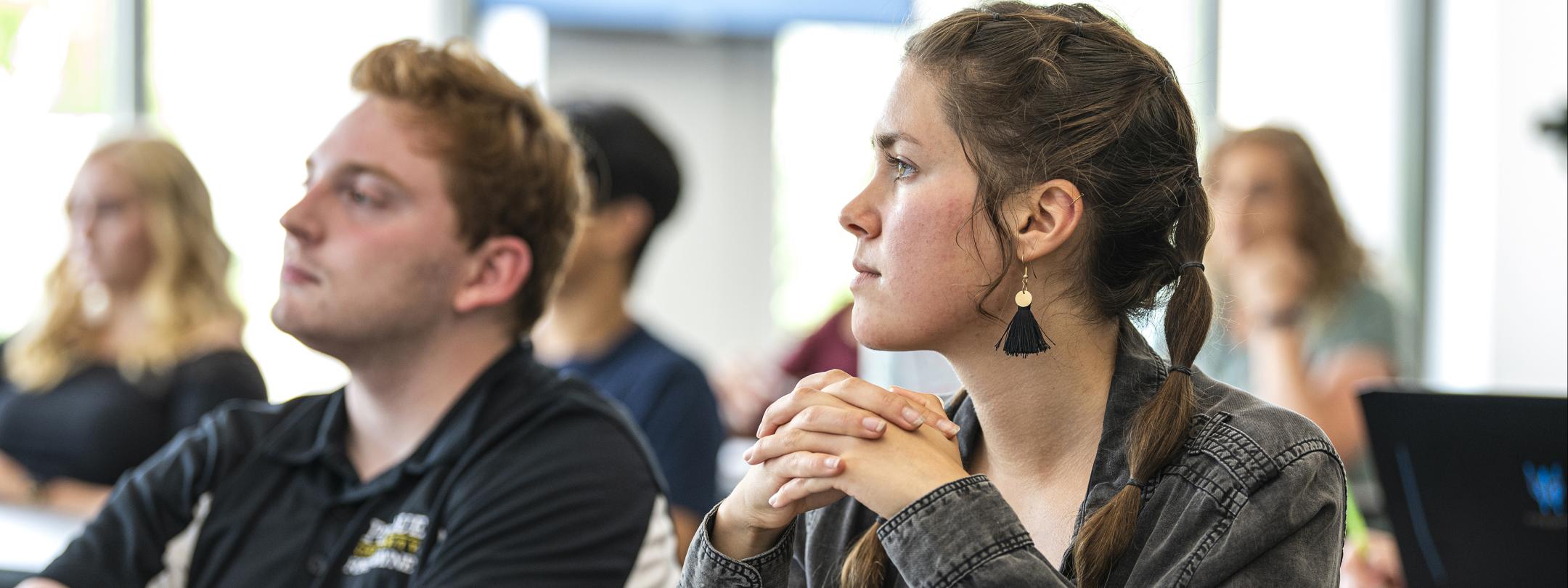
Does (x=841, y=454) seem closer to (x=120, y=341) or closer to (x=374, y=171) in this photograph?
(x=374, y=171)

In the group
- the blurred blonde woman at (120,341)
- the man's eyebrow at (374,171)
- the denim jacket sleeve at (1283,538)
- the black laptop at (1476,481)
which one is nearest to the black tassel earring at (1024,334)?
the denim jacket sleeve at (1283,538)

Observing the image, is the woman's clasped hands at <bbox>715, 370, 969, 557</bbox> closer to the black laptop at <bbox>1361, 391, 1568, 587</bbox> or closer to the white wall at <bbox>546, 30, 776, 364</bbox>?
the black laptop at <bbox>1361, 391, 1568, 587</bbox>

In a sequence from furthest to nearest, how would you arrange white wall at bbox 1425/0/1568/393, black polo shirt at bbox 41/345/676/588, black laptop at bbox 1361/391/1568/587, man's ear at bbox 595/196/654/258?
white wall at bbox 1425/0/1568/393, man's ear at bbox 595/196/654/258, black polo shirt at bbox 41/345/676/588, black laptop at bbox 1361/391/1568/587

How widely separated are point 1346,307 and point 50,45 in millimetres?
4332

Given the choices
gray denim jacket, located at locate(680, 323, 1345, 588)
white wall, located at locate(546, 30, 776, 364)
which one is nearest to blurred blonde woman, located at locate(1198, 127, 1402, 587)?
gray denim jacket, located at locate(680, 323, 1345, 588)

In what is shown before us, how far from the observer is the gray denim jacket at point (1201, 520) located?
1.00 meters

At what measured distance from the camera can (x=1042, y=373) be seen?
3.78ft

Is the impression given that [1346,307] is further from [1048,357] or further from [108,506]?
[108,506]

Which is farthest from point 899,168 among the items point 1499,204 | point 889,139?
point 1499,204

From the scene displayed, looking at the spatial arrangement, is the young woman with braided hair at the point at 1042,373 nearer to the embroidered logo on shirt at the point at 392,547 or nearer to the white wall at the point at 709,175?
the embroidered logo on shirt at the point at 392,547

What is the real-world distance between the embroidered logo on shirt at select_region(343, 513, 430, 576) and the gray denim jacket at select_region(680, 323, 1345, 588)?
0.69 metres

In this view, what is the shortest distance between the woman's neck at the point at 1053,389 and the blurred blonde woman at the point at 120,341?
2.09 meters

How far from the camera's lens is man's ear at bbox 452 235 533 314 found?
170 centimetres

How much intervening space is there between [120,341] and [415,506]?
1884 mm
